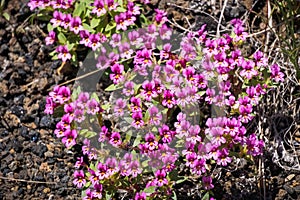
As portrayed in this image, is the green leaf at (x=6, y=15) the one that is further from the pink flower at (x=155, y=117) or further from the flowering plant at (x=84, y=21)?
the pink flower at (x=155, y=117)

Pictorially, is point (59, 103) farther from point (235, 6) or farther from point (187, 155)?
point (235, 6)

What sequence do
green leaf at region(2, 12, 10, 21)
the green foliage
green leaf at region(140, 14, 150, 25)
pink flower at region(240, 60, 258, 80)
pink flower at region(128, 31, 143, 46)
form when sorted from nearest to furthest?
pink flower at region(240, 60, 258, 80) → the green foliage → pink flower at region(128, 31, 143, 46) → green leaf at region(140, 14, 150, 25) → green leaf at region(2, 12, 10, 21)

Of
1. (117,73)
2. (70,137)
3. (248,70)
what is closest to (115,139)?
(70,137)

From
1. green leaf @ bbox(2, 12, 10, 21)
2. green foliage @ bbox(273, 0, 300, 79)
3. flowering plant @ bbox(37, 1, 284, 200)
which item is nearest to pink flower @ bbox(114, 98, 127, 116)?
flowering plant @ bbox(37, 1, 284, 200)

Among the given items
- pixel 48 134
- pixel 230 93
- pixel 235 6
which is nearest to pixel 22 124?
pixel 48 134

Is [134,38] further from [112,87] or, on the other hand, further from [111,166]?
[111,166]

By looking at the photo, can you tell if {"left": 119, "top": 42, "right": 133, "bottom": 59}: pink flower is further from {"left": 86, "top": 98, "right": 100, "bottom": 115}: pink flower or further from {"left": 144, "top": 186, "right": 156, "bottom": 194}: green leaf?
{"left": 144, "top": 186, "right": 156, "bottom": 194}: green leaf
